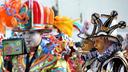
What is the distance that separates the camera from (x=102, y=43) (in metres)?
1.47

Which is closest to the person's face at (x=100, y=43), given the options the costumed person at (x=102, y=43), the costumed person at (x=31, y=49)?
the costumed person at (x=102, y=43)

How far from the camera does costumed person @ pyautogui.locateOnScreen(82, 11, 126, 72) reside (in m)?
1.45

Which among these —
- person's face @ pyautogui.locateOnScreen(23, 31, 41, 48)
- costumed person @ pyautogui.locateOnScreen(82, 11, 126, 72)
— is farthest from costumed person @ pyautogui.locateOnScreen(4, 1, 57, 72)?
costumed person @ pyautogui.locateOnScreen(82, 11, 126, 72)

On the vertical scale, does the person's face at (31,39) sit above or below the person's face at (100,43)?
above

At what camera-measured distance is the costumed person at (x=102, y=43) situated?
4.75 ft

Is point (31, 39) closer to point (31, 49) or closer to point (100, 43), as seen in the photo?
point (31, 49)

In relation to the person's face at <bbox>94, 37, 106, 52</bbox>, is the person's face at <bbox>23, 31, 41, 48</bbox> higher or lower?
higher

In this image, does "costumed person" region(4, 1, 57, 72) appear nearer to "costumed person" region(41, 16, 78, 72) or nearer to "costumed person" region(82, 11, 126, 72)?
"costumed person" region(41, 16, 78, 72)

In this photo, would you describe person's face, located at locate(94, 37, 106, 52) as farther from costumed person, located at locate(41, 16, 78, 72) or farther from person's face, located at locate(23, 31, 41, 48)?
person's face, located at locate(23, 31, 41, 48)

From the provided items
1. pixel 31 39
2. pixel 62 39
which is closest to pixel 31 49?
pixel 31 39

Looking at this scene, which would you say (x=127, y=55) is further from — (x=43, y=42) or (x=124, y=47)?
(x=43, y=42)

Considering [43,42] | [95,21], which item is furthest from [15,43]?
[95,21]

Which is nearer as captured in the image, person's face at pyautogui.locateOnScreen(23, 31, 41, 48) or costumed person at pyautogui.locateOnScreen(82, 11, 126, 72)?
person's face at pyautogui.locateOnScreen(23, 31, 41, 48)

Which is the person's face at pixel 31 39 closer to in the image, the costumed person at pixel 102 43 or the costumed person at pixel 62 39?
the costumed person at pixel 62 39
